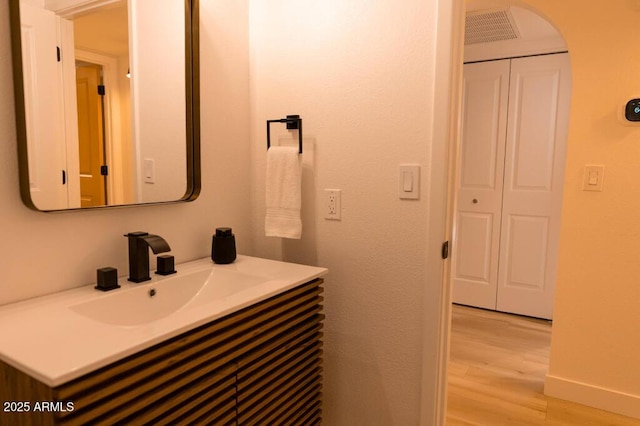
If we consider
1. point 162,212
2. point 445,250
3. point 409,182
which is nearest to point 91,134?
point 162,212

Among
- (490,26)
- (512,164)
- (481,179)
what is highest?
(490,26)

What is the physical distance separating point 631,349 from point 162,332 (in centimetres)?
234

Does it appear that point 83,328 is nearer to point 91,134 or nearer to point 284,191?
point 91,134

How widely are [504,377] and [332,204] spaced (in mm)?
1729

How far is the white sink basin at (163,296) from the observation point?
1187 millimetres

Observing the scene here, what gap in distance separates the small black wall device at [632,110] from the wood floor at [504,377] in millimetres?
1536

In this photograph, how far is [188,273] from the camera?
146 cm

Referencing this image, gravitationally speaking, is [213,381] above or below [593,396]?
above

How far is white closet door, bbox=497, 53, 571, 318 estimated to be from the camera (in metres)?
3.29

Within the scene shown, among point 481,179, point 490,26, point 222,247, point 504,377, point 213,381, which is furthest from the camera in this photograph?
point 481,179

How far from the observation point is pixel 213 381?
1091 millimetres

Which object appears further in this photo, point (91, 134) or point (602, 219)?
point (602, 219)

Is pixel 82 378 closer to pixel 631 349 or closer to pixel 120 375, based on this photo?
pixel 120 375

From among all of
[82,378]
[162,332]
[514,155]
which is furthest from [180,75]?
[514,155]
